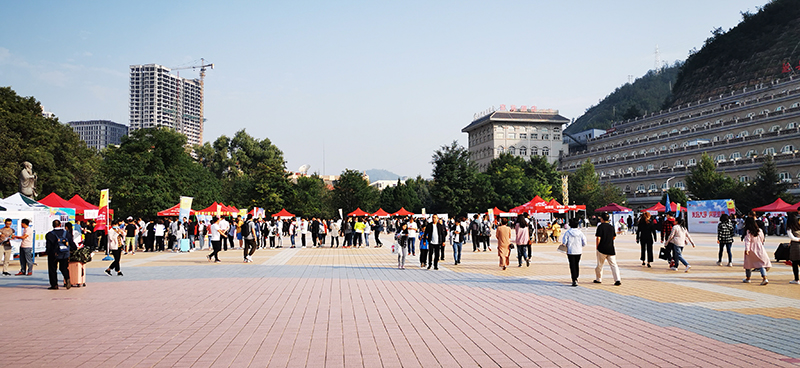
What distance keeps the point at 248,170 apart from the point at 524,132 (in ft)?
203

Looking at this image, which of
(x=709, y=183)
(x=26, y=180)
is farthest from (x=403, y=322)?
(x=709, y=183)

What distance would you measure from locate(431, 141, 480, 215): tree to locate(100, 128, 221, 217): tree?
119 feet

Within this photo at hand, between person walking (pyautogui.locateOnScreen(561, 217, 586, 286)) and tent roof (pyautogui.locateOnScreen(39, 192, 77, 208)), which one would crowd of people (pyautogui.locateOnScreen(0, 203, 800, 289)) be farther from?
tent roof (pyautogui.locateOnScreen(39, 192, 77, 208))

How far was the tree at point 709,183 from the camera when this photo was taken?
2475 inches

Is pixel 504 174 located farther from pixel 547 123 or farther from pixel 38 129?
pixel 38 129

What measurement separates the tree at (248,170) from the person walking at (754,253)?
58819 mm

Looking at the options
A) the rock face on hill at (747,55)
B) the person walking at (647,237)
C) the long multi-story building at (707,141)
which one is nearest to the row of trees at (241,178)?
the long multi-story building at (707,141)

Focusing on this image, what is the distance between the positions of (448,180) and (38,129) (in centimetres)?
4873

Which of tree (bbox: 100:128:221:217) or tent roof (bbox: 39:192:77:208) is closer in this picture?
tent roof (bbox: 39:192:77:208)

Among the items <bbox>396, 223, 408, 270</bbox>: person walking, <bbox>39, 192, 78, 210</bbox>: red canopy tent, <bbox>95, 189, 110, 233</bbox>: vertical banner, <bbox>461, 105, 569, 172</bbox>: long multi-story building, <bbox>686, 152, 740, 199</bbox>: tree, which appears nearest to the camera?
<bbox>396, 223, 408, 270</bbox>: person walking

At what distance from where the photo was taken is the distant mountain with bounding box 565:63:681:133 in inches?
6058

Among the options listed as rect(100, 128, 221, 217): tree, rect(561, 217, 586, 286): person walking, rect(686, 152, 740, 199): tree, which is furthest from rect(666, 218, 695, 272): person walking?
rect(686, 152, 740, 199): tree

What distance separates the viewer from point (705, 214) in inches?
1785

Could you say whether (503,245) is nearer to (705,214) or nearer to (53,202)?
(53,202)
